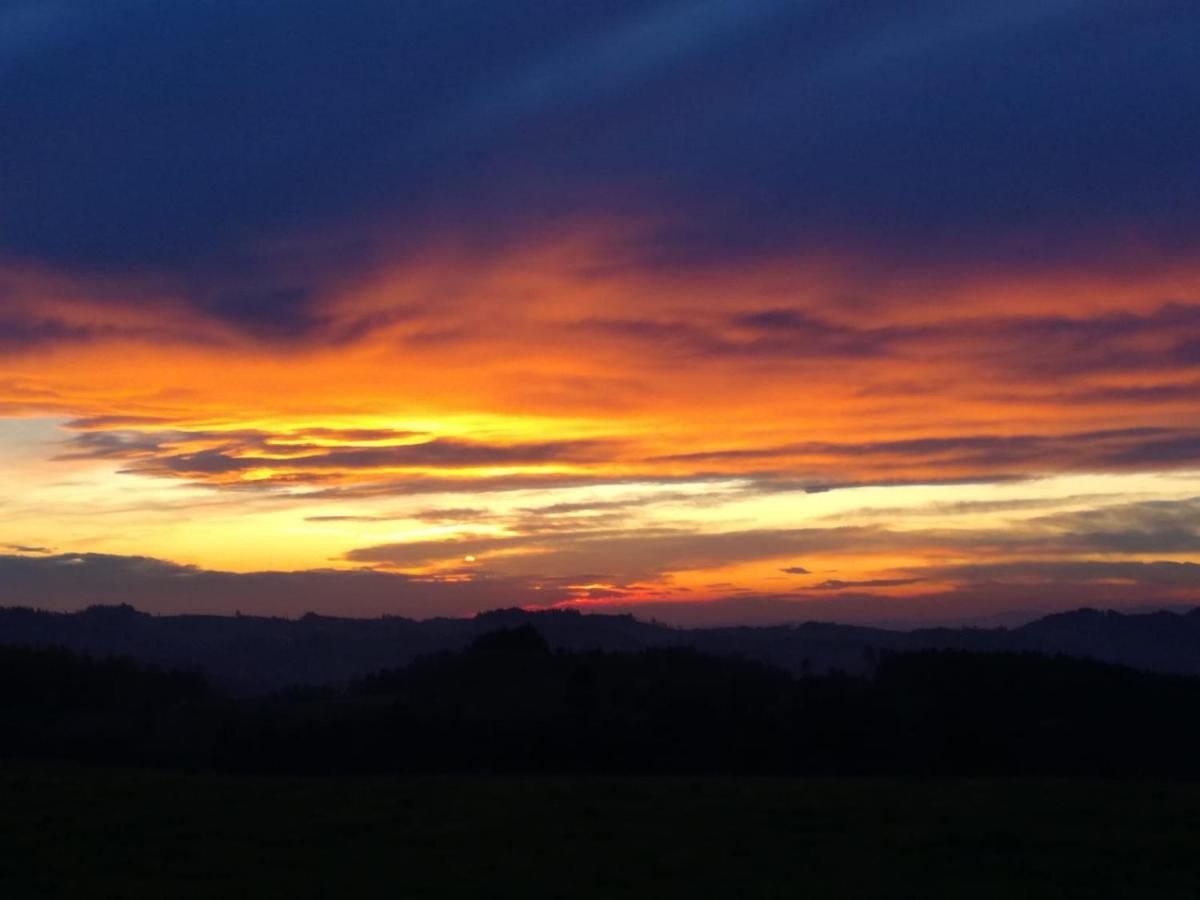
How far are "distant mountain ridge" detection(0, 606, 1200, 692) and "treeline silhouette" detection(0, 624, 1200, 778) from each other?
29.2 m

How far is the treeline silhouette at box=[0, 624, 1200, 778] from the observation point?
27859mm

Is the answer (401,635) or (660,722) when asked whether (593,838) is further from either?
(401,635)

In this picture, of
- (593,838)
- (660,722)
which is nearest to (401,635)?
(660,722)

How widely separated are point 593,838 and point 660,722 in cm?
1365

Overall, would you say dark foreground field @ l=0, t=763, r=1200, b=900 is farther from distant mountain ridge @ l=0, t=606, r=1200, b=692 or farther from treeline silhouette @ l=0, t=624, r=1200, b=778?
distant mountain ridge @ l=0, t=606, r=1200, b=692

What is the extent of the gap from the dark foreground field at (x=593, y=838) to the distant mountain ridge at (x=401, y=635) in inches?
1903

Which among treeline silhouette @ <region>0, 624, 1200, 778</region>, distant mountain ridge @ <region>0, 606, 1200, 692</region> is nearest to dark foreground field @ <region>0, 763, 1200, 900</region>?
treeline silhouette @ <region>0, 624, 1200, 778</region>

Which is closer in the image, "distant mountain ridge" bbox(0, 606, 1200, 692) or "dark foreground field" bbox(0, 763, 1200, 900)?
"dark foreground field" bbox(0, 763, 1200, 900)

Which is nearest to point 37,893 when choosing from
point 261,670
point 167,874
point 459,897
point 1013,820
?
point 167,874

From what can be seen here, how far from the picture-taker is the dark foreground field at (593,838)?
13.6 metres

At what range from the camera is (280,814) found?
57.2 feet

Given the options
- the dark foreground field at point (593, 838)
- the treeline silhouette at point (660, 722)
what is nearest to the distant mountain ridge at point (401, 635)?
the treeline silhouette at point (660, 722)

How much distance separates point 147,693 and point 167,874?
2649 centimetres

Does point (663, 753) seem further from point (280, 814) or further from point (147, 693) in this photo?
point (147, 693)
